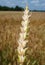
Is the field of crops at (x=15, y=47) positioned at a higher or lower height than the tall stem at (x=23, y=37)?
lower

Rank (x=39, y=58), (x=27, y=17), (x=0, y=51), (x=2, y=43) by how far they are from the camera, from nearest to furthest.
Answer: (x=27, y=17)
(x=0, y=51)
(x=39, y=58)
(x=2, y=43)

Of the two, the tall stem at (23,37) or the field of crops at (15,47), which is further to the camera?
the field of crops at (15,47)

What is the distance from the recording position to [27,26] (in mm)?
701

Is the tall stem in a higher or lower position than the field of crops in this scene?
higher

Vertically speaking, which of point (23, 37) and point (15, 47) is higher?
point (23, 37)

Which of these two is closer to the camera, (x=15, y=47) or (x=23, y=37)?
(x=23, y=37)

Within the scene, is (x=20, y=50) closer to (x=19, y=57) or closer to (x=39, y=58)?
(x=19, y=57)

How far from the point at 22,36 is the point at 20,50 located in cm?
4

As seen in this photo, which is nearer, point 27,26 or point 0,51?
point 27,26

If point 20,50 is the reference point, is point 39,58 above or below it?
below

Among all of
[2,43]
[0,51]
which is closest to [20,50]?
[0,51]

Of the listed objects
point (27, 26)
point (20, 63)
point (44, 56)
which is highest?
point (27, 26)

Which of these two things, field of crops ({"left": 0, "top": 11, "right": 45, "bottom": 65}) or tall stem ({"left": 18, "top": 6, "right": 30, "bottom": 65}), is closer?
tall stem ({"left": 18, "top": 6, "right": 30, "bottom": 65})

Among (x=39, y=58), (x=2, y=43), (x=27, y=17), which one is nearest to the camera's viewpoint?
(x=27, y=17)
